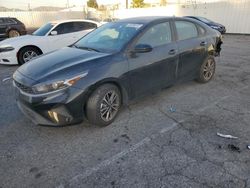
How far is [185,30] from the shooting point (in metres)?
4.98

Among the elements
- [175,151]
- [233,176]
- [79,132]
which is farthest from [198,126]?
[79,132]

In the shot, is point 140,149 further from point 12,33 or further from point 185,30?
point 12,33

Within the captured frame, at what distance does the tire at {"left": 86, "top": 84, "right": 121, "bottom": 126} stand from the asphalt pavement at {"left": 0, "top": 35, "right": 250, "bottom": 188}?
0.48 feet

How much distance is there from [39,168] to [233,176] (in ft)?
7.29

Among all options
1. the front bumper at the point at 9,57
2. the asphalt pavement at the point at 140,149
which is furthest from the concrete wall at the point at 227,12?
the front bumper at the point at 9,57

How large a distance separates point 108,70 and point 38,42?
16.8ft

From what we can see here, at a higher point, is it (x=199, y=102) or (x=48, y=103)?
(x=48, y=103)

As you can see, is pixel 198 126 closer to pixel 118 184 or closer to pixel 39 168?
pixel 118 184

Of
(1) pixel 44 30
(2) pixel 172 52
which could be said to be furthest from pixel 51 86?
(1) pixel 44 30

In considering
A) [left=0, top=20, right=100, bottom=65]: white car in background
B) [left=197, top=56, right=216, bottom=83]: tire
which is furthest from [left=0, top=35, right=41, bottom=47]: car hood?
[left=197, top=56, right=216, bottom=83]: tire

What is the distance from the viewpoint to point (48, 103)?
127 inches

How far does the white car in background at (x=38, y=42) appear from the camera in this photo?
7.64 m

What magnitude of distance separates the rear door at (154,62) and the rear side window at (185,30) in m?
0.28

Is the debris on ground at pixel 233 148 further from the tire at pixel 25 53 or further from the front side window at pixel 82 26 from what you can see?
the front side window at pixel 82 26
